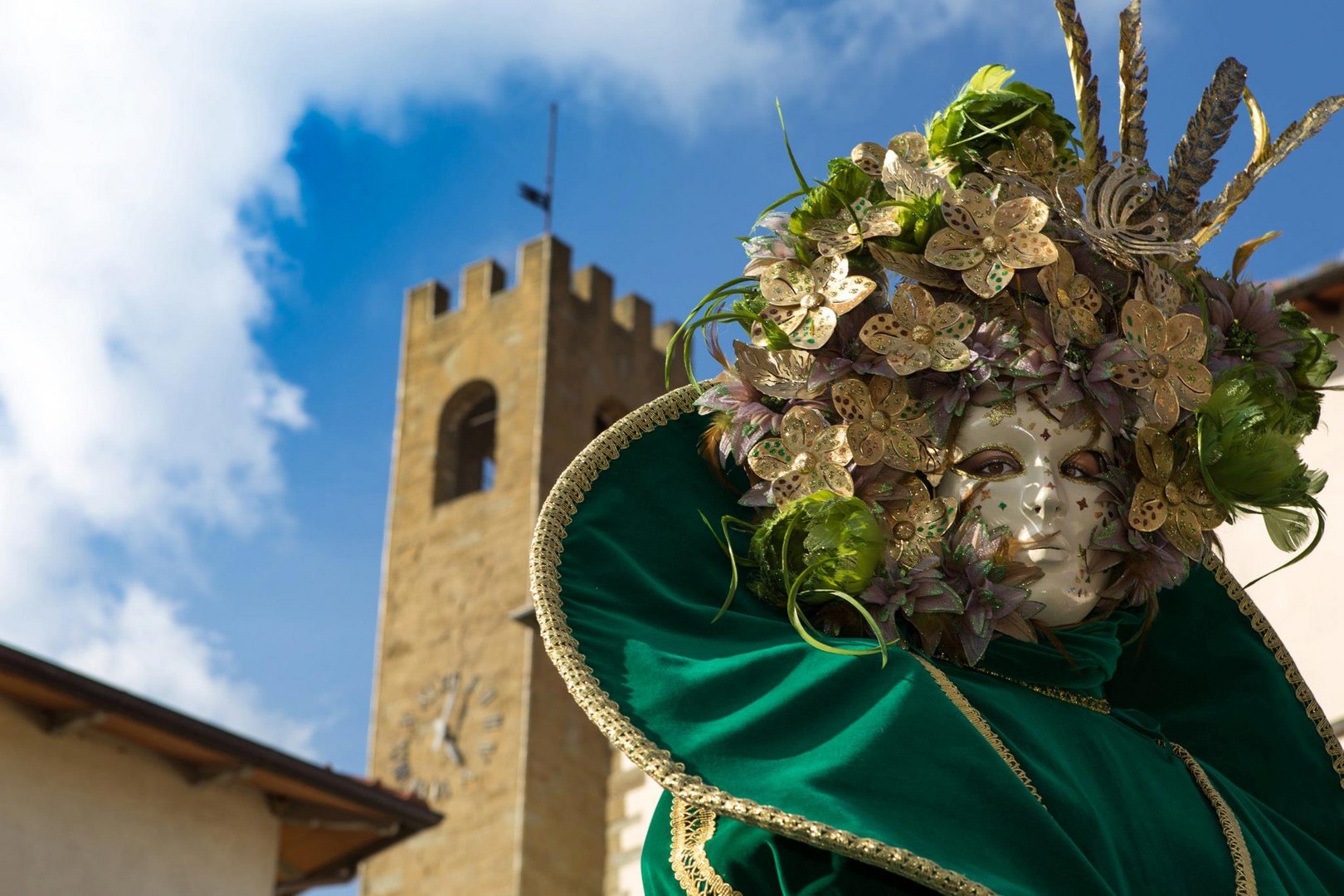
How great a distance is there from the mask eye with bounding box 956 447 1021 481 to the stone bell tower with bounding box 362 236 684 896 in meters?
23.2

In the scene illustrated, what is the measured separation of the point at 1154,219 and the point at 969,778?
122 centimetres

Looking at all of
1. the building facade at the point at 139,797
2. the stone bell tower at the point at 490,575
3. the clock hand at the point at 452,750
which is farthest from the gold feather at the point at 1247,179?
the clock hand at the point at 452,750

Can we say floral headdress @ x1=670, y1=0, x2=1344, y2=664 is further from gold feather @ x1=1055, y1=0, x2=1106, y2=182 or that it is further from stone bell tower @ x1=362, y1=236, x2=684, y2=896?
stone bell tower @ x1=362, y1=236, x2=684, y2=896

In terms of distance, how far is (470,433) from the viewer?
33.0 metres

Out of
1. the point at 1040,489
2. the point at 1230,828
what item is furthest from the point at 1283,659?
the point at 1040,489

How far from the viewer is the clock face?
28.2 m

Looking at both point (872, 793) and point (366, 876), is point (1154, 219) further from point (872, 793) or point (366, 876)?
point (366, 876)

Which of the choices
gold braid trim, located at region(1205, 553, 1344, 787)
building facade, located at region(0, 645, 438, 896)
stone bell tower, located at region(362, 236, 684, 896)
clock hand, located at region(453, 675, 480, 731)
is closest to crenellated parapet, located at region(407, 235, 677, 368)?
stone bell tower, located at region(362, 236, 684, 896)

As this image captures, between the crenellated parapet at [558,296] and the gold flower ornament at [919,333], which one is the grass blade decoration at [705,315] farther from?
the crenellated parapet at [558,296]

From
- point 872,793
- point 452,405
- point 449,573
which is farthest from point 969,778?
point 452,405

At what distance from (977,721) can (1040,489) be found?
0.49 meters

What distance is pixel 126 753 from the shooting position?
11.5 meters

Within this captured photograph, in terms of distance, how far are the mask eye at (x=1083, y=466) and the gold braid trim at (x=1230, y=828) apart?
0.59 metres

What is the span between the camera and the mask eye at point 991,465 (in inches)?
146
